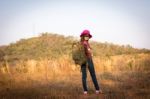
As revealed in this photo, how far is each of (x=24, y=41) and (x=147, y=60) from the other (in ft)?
67.5

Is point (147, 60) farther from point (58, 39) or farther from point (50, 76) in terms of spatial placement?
point (58, 39)

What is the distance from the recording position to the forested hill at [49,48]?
30.2m

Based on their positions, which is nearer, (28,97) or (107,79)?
(28,97)

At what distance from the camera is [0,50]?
33.8 metres

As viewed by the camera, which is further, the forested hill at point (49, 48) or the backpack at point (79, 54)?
the forested hill at point (49, 48)

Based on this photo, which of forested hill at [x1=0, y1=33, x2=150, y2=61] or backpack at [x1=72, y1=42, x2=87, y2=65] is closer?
backpack at [x1=72, y1=42, x2=87, y2=65]

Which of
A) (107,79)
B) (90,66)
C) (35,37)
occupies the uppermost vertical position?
(35,37)

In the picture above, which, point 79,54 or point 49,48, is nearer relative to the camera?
point 79,54

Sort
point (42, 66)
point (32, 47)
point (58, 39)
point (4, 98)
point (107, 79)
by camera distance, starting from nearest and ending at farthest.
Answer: point (4, 98)
point (107, 79)
point (42, 66)
point (32, 47)
point (58, 39)

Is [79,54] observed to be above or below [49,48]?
below

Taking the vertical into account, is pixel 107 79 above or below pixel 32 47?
below

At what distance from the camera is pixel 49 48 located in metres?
32.2

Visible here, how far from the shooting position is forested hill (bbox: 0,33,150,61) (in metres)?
30.2

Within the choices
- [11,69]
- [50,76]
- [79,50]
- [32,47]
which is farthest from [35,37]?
[79,50]
